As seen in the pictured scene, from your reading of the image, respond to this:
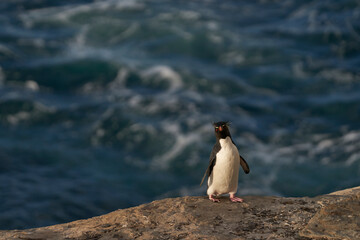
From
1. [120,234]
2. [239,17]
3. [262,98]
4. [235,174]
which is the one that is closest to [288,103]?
[262,98]

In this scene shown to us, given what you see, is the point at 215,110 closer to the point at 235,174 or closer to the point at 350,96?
the point at 350,96

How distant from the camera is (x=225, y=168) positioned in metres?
8.01

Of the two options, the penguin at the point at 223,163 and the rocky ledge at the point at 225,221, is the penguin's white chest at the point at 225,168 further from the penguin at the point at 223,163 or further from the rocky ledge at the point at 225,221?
the rocky ledge at the point at 225,221

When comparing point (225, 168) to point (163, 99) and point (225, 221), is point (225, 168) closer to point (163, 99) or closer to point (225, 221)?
point (225, 221)

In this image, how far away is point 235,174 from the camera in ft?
26.6

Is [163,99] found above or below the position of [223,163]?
above

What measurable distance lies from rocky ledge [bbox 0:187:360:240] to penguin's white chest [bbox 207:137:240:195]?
0.26 meters

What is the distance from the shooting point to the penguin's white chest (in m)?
7.99

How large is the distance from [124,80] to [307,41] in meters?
9.64

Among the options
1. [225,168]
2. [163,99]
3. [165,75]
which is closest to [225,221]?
[225,168]

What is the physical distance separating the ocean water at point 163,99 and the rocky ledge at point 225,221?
9362mm

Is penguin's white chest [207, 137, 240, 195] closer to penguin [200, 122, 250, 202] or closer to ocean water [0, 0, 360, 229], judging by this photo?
penguin [200, 122, 250, 202]

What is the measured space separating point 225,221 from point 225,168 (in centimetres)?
119

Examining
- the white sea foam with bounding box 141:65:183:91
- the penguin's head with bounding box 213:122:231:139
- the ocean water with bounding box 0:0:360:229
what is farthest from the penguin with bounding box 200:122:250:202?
the white sea foam with bounding box 141:65:183:91
